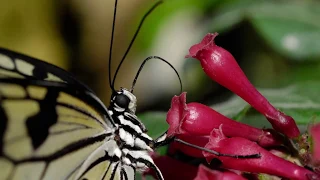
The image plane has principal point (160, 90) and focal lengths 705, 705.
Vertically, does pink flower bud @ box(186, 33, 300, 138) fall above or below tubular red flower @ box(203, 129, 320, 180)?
above

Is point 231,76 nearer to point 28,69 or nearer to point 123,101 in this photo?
point 123,101

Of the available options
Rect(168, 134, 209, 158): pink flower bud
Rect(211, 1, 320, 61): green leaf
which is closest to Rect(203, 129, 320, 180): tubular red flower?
Rect(168, 134, 209, 158): pink flower bud

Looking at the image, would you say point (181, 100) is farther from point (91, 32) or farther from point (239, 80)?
point (91, 32)

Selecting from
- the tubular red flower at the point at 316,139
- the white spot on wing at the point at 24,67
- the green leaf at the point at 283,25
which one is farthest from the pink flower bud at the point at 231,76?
the green leaf at the point at 283,25

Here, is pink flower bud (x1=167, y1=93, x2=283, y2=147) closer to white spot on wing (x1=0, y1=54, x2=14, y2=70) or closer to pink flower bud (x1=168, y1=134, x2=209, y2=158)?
pink flower bud (x1=168, y1=134, x2=209, y2=158)

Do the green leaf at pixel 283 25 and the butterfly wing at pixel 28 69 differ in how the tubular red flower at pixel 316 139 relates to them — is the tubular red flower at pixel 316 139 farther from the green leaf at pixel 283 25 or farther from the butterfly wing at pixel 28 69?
the green leaf at pixel 283 25

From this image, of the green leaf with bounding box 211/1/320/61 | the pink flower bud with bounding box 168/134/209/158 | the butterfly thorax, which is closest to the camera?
the pink flower bud with bounding box 168/134/209/158

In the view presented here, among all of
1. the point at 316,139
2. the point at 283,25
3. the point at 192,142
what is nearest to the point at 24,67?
the point at 192,142
